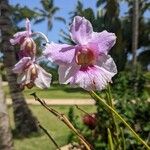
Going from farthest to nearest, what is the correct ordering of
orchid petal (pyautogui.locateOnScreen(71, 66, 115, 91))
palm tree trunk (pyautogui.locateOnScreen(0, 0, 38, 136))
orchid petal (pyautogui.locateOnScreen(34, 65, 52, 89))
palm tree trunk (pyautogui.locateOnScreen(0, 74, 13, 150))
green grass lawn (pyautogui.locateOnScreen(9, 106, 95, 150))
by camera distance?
palm tree trunk (pyautogui.locateOnScreen(0, 0, 38, 136)) → green grass lawn (pyautogui.locateOnScreen(9, 106, 95, 150)) → palm tree trunk (pyautogui.locateOnScreen(0, 74, 13, 150)) → orchid petal (pyautogui.locateOnScreen(34, 65, 52, 89)) → orchid petal (pyautogui.locateOnScreen(71, 66, 115, 91))

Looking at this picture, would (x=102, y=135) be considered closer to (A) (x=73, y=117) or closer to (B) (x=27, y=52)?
(A) (x=73, y=117)

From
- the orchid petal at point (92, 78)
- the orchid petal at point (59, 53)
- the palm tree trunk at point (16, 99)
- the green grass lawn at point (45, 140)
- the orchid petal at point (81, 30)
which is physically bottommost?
the green grass lawn at point (45, 140)

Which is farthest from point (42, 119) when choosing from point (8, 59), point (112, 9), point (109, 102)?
point (112, 9)

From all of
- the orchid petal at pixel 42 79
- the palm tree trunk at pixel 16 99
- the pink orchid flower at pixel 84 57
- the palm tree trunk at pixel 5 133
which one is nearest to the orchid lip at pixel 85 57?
the pink orchid flower at pixel 84 57

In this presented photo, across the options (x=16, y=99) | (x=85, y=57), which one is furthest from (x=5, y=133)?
(x=85, y=57)

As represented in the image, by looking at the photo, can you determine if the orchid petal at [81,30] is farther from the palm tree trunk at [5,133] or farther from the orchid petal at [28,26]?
the palm tree trunk at [5,133]

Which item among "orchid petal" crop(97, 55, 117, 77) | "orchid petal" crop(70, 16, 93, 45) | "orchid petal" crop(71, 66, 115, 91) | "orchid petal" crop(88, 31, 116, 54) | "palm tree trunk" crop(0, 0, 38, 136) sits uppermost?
"orchid petal" crop(70, 16, 93, 45)

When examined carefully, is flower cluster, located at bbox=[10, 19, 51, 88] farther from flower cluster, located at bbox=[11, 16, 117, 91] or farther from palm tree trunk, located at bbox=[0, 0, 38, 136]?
palm tree trunk, located at bbox=[0, 0, 38, 136]

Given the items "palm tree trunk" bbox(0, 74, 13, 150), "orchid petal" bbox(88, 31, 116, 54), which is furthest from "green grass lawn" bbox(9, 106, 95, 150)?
"orchid petal" bbox(88, 31, 116, 54)
